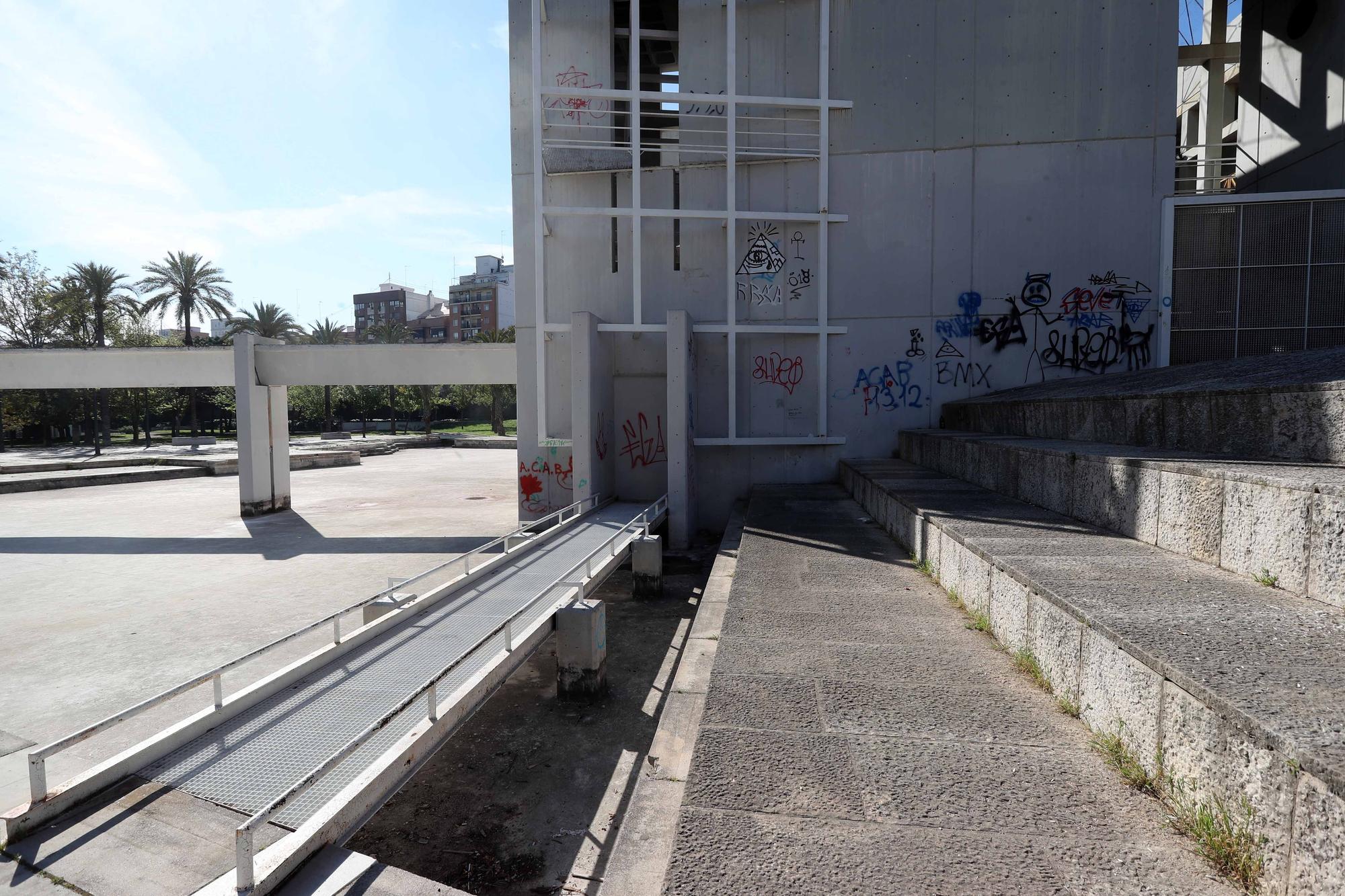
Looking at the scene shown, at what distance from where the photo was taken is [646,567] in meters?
9.88

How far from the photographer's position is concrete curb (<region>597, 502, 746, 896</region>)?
95.4 inches

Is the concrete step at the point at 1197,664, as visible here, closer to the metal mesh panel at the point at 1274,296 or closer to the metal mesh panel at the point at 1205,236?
the metal mesh panel at the point at 1274,296

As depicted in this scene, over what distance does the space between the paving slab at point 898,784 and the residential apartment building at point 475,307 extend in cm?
9637

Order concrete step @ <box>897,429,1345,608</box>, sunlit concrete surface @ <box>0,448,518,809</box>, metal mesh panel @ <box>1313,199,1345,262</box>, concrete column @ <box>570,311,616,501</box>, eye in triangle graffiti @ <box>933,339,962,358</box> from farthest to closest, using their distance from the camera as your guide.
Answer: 1. eye in triangle graffiti @ <box>933,339,962,358</box>
2. concrete column @ <box>570,311,616,501</box>
3. metal mesh panel @ <box>1313,199,1345,262</box>
4. sunlit concrete surface @ <box>0,448,518,809</box>
5. concrete step @ <box>897,429,1345,608</box>

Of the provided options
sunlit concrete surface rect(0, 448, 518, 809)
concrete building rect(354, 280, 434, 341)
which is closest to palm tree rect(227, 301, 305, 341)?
sunlit concrete surface rect(0, 448, 518, 809)

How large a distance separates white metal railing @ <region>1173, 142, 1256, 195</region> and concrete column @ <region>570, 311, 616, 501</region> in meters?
13.3

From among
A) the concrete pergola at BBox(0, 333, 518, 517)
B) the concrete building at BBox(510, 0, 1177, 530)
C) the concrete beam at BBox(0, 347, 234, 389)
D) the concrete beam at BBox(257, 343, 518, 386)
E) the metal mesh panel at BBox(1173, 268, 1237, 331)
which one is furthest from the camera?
the concrete beam at BBox(0, 347, 234, 389)

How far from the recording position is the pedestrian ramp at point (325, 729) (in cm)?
319

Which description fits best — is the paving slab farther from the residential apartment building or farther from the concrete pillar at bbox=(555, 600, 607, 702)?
the residential apartment building

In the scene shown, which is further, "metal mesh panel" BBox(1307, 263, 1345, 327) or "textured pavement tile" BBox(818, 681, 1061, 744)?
"metal mesh panel" BBox(1307, 263, 1345, 327)

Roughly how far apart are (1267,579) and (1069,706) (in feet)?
4.30

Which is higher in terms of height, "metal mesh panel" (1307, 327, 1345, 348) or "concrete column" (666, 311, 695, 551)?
"metal mesh panel" (1307, 327, 1345, 348)

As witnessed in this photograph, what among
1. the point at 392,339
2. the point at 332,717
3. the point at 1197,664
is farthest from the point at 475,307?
the point at 1197,664

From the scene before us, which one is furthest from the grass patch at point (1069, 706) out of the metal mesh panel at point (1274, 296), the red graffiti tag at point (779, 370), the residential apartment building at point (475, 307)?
the residential apartment building at point (475, 307)
